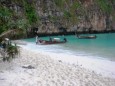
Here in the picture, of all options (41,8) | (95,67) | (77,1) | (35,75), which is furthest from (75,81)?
(77,1)

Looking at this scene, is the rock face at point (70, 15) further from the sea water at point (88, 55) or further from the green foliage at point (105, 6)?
the sea water at point (88, 55)

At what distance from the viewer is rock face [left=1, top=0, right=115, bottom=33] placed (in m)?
60.3

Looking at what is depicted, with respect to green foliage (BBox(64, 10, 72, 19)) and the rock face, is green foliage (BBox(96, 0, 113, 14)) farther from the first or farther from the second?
green foliage (BBox(64, 10, 72, 19))

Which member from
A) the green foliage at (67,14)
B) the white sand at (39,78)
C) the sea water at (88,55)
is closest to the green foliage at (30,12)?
the green foliage at (67,14)

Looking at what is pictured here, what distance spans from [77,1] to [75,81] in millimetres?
55569

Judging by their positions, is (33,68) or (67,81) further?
(33,68)

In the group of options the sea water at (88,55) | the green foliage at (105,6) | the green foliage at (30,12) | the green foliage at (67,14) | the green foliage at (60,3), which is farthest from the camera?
the green foliage at (105,6)

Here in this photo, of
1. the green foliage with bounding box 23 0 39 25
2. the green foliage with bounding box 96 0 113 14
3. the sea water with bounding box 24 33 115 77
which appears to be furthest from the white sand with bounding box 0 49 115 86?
the green foliage with bounding box 96 0 113 14

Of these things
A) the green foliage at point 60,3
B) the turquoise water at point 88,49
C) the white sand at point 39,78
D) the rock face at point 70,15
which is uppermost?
the green foliage at point 60,3

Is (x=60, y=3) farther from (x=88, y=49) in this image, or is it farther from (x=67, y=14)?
(x=88, y=49)

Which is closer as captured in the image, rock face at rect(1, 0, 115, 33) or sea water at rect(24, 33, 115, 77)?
sea water at rect(24, 33, 115, 77)

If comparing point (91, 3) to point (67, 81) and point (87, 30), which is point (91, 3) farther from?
point (67, 81)

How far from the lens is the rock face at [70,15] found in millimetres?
60281

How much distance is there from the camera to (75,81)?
42.4 ft
